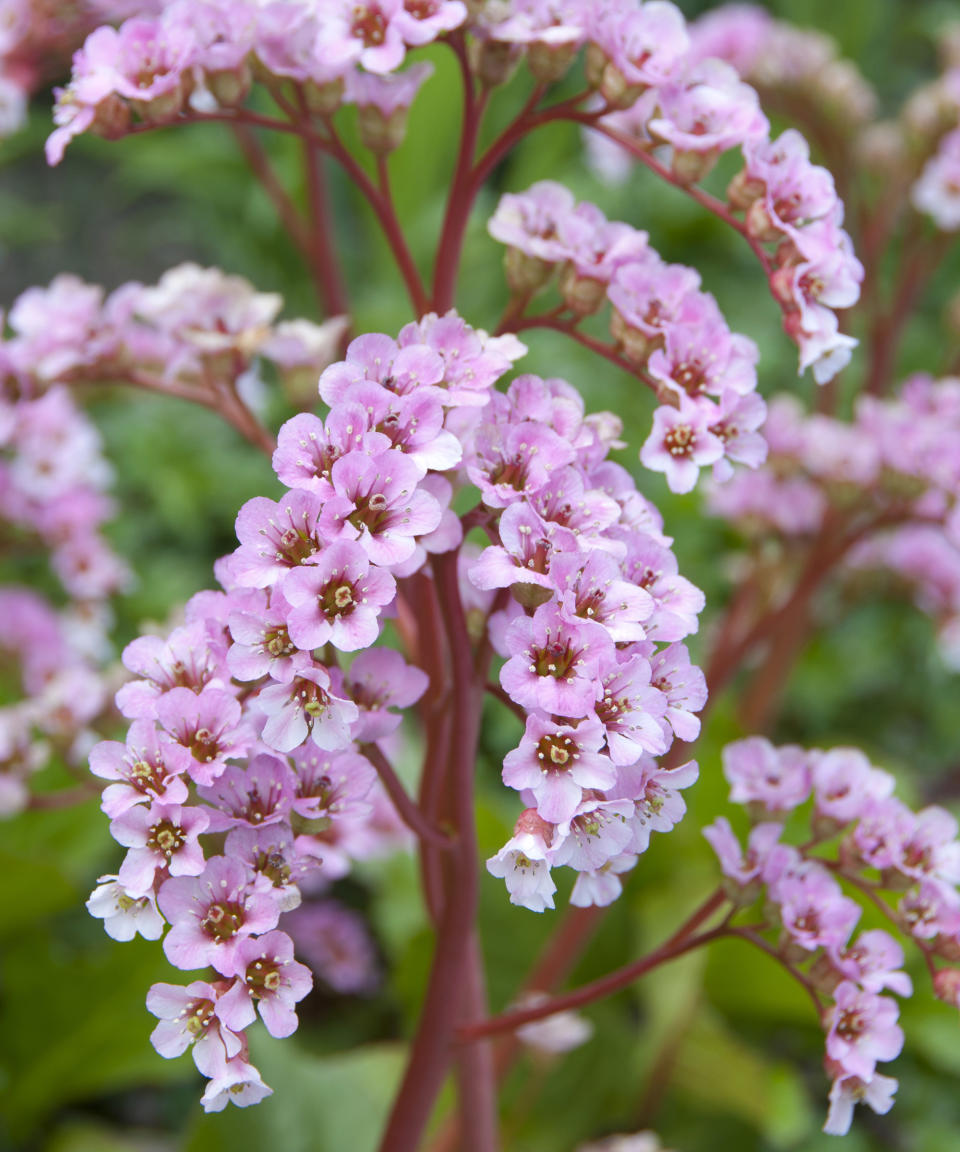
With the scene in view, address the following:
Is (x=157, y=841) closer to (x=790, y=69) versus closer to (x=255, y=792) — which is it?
(x=255, y=792)

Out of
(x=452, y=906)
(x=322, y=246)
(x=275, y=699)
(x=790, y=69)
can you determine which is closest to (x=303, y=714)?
(x=275, y=699)

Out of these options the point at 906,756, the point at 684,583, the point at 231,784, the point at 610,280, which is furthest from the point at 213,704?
the point at 906,756

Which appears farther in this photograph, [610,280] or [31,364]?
[31,364]

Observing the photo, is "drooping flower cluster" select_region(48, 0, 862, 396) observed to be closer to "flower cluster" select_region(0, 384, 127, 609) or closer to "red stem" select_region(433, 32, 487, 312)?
"red stem" select_region(433, 32, 487, 312)

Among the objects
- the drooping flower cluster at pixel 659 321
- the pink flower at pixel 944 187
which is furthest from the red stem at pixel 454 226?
the pink flower at pixel 944 187

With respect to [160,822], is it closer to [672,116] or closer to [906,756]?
[672,116]

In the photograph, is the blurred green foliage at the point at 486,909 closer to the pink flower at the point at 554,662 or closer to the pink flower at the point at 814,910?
the pink flower at the point at 814,910
